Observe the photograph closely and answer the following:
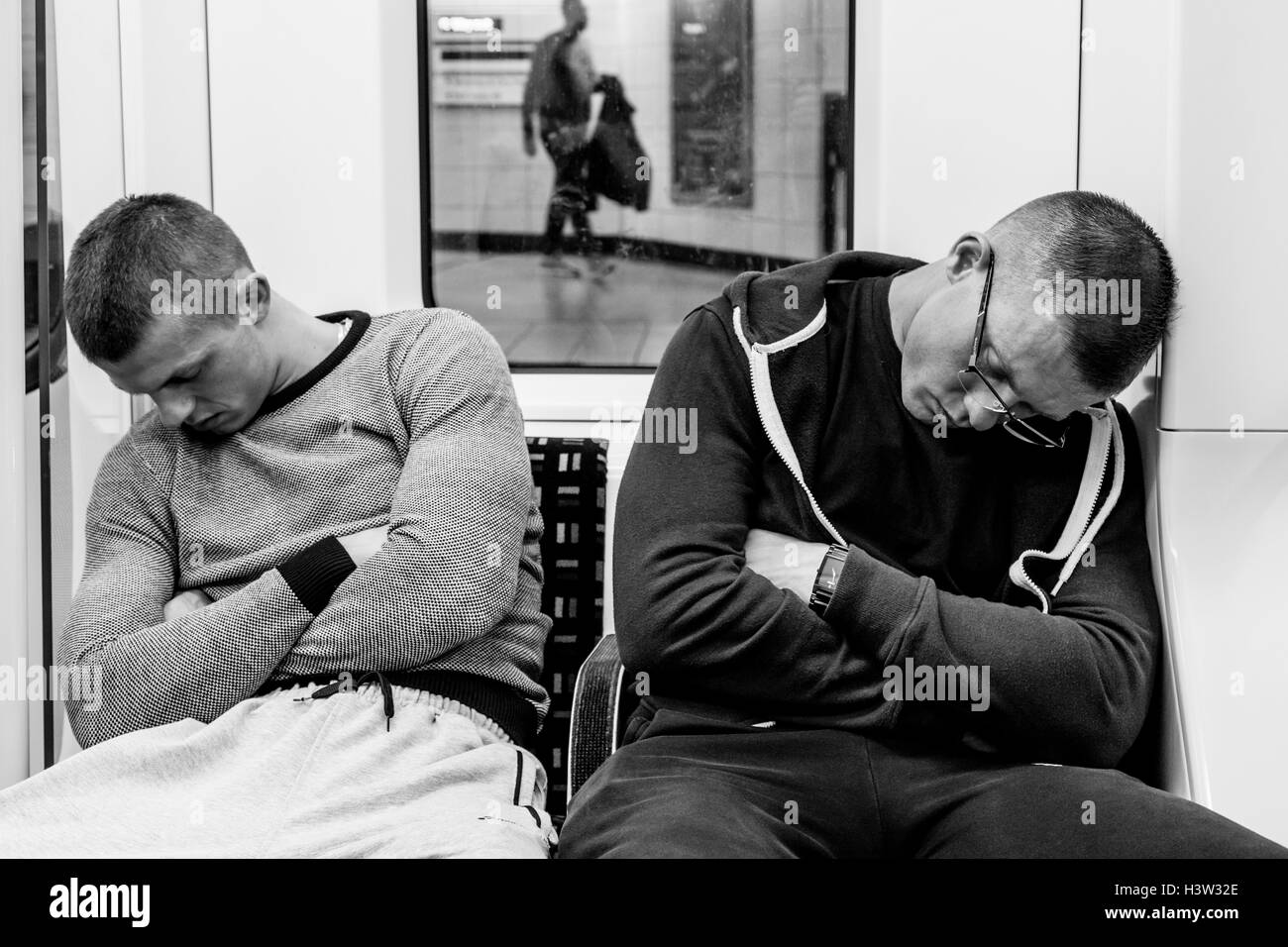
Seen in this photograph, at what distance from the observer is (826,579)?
1639 mm

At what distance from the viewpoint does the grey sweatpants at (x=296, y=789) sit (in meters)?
1.48

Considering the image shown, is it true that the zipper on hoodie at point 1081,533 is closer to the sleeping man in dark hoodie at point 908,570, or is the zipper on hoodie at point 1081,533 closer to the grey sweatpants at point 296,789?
the sleeping man in dark hoodie at point 908,570

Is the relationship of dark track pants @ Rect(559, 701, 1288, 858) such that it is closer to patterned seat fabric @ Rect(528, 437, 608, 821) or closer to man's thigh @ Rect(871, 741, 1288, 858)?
man's thigh @ Rect(871, 741, 1288, 858)

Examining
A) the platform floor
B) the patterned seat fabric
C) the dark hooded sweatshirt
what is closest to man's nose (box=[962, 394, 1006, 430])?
the dark hooded sweatshirt

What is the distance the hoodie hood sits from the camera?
5.74ft

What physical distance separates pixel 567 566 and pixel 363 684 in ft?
1.90

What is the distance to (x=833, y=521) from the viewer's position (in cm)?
180

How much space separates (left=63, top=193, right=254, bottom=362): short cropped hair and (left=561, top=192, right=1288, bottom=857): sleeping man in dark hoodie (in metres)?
0.76

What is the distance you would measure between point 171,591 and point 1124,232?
5.04 ft

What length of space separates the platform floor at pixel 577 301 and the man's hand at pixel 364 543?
0.91 meters

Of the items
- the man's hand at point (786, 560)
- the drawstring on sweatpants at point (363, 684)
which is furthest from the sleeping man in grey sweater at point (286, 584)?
the man's hand at point (786, 560)

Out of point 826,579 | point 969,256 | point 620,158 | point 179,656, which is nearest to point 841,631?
point 826,579
